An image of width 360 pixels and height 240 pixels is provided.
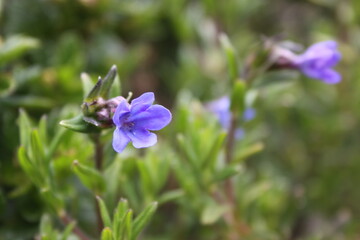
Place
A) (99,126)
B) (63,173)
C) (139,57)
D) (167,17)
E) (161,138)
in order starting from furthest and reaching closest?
(167,17) < (139,57) < (161,138) < (63,173) < (99,126)

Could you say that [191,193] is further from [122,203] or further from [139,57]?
[139,57]

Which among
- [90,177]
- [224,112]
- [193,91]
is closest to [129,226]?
[90,177]

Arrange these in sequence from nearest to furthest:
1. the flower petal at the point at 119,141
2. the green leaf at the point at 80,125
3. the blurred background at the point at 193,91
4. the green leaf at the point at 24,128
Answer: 1. the flower petal at the point at 119,141
2. the green leaf at the point at 80,125
3. the green leaf at the point at 24,128
4. the blurred background at the point at 193,91

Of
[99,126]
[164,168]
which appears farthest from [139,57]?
[99,126]

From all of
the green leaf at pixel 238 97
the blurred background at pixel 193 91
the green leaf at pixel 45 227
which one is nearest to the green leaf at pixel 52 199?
the green leaf at pixel 45 227

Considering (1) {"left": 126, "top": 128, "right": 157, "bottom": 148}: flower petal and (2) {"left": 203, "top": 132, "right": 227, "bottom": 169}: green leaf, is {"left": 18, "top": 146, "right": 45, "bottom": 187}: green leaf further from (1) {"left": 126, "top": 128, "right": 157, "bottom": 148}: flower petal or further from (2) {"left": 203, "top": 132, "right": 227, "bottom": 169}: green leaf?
(2) {"left": 203, "top": 132, "right": 227, "bottom": 169}: green leaf

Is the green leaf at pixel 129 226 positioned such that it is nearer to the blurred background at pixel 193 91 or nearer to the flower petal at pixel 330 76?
the blurred background at pixel 193 91

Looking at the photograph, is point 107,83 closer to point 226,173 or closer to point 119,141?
point 119,141
